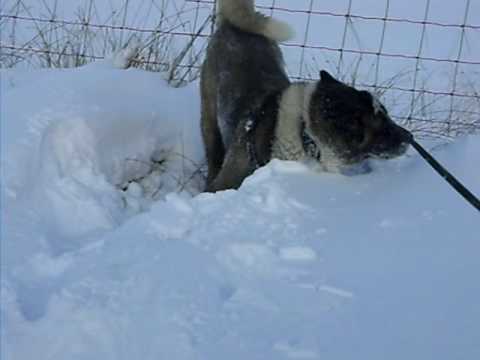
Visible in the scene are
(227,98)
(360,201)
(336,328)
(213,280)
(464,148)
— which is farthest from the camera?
(227,98)

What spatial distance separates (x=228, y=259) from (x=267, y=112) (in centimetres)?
134

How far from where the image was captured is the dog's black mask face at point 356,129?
12.3 feet

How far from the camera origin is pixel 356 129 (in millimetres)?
3770

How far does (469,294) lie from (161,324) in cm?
90

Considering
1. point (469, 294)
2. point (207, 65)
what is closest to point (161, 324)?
point (469, 294)

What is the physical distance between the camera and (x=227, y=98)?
4383 mm

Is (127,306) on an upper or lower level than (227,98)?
lower

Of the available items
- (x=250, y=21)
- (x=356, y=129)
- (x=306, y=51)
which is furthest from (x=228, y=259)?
(x=306, y=51)

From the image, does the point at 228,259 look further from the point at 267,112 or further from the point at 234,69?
the point at 234,69

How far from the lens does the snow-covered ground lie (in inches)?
91.9

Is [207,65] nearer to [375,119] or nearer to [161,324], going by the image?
[375,119]

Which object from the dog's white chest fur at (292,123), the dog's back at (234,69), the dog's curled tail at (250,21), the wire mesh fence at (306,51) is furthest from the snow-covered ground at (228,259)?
the wire mesh fence at (306,51)

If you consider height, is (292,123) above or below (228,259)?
above

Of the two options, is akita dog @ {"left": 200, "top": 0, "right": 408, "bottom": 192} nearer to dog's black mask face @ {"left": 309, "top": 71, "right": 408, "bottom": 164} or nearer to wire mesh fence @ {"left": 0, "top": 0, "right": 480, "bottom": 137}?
dog's black mask face @ {"left": 309, "top": 71, "right": 408, "bottom": 164}
